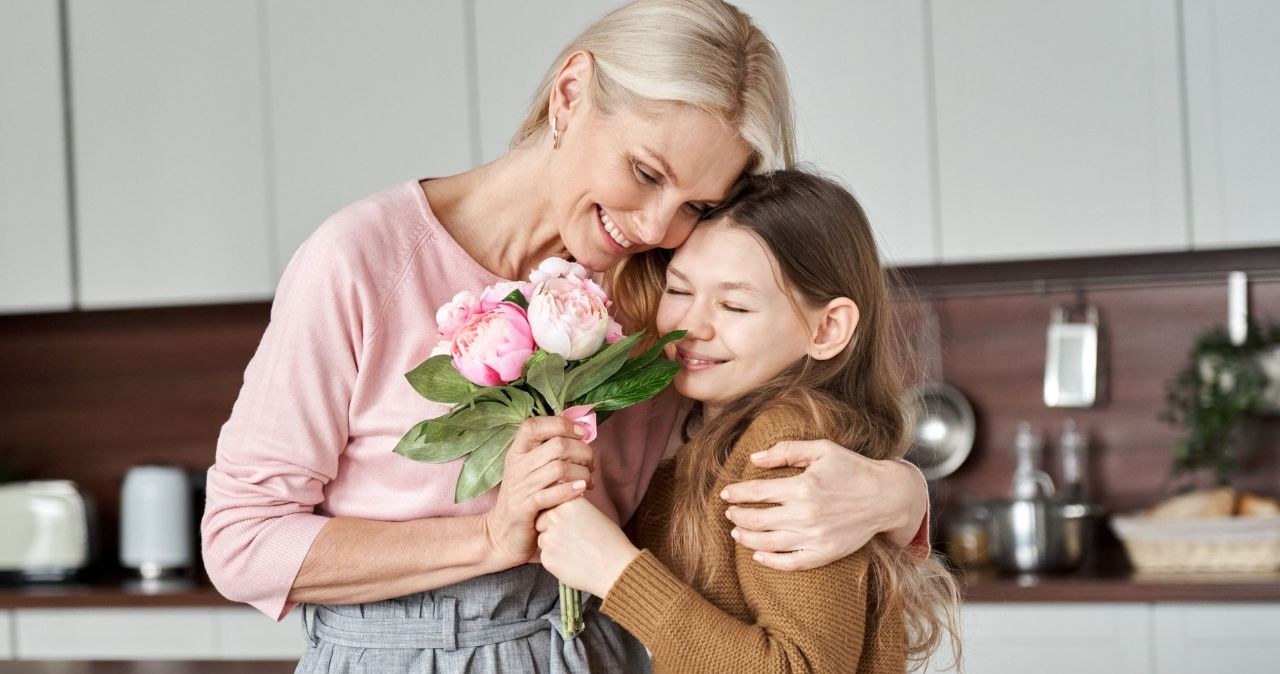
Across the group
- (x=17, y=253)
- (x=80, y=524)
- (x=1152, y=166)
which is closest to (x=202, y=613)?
(x=80, y=524)

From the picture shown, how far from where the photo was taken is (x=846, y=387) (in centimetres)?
159

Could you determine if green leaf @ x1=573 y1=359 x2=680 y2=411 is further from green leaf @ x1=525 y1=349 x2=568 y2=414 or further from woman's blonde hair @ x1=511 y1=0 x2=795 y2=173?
woman's blonde hair @ x1=511 y1=0 x2=795 y2=173

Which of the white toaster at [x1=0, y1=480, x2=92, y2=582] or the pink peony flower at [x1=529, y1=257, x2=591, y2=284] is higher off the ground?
the pink peony flower at [x1=529, y1=257, x2=591, y2=284]

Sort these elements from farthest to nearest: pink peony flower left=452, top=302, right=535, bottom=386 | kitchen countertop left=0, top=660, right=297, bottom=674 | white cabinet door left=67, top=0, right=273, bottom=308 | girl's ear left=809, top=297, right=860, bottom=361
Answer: white cabinet door left=67, top=0, right=273, bottom=308
kitchen countertop left=0, top=660, right=297, bottom=674
girl's ear left=809, top=297, right=860, bottom=361
pink peony flower left=452, top=302, right=535, bottom=386

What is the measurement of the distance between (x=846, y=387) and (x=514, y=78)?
1923mm

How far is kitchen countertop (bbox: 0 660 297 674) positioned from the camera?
187 centimetres

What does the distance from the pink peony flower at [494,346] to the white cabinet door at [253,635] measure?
2117 millimetres

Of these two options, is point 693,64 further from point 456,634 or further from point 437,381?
point 456,634

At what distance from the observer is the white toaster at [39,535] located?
3367 mm

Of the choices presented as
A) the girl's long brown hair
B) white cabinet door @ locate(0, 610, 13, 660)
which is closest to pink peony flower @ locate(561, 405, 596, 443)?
the girl's long brown hair

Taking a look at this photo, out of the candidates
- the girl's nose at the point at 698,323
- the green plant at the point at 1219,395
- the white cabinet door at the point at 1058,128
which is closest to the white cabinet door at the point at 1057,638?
the green plant at the point at 1219,395

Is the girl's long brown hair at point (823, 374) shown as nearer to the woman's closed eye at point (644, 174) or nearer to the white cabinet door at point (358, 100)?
the woman's closed eye at point (644, 174)

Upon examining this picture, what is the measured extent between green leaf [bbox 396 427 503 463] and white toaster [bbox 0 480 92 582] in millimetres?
2472

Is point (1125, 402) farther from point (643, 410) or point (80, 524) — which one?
point (80, 524)
